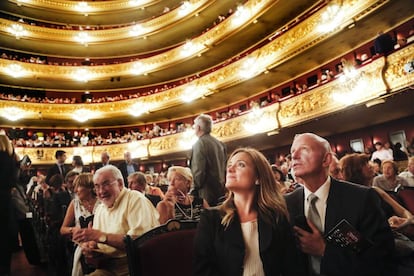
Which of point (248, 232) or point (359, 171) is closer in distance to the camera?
point (248, 232)

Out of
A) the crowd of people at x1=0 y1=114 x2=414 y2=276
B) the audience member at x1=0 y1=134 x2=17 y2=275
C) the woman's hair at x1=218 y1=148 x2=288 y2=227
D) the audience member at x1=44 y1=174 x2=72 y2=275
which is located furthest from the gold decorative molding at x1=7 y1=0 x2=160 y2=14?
the woman's hair at x1=218 y1=148 x2=288 y2=227

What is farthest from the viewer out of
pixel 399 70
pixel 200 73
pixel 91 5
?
pixel 91 5

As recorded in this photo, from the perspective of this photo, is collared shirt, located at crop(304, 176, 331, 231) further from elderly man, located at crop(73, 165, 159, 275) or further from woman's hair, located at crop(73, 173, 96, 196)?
woman's hair, located at crop(73, 173, 96, 196)

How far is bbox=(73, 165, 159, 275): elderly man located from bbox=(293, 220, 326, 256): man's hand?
3.65ft

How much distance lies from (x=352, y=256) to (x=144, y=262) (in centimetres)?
93

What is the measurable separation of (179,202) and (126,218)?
2.29 feet

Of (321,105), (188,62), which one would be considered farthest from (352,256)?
(188,62)

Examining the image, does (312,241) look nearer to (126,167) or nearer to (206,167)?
(206,167)

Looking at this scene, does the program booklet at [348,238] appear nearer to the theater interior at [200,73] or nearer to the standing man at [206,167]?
the standing man at [206,167]

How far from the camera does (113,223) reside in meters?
2.11

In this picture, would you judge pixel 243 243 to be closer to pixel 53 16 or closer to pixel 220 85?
pixel 220 85

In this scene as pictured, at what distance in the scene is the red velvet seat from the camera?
1.41 metres

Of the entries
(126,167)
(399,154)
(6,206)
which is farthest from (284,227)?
(399,154)

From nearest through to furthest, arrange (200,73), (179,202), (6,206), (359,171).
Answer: (6,206), (359,171), (179,202), (200,73)
